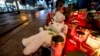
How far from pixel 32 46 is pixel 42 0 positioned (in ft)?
37.4

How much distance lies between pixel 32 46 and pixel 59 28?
0.86ft

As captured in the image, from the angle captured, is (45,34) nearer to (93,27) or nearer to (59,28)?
(59,28)

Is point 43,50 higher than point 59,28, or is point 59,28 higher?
point 59,28

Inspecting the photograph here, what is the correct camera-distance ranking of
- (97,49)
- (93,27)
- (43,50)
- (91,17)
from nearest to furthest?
(97,49)
(43,50)
(93,27)
(91,17)

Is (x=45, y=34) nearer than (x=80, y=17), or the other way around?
(x=45, y=34)

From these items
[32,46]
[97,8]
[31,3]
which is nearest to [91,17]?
[97,8]

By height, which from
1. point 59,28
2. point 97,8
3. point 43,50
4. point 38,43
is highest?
point 97,8

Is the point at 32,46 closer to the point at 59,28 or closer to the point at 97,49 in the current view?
the point at 59,28

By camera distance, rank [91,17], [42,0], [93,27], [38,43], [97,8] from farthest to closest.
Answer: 1. [42,0]
2. [97,8]
3. [91,17]
4. [93,27]
5. [38,43]

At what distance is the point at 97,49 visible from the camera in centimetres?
89

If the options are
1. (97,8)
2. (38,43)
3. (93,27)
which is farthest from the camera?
(97,8)

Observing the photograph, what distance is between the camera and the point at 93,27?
1.37m

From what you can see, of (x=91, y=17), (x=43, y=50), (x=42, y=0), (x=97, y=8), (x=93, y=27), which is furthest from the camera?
(x=42, y=0)

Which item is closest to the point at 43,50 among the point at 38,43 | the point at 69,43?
the point at 38,43
